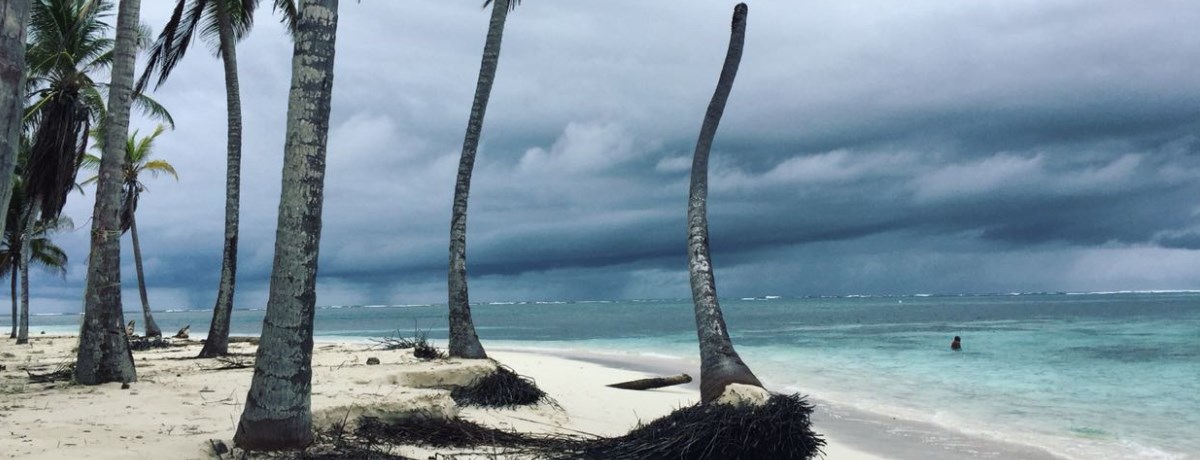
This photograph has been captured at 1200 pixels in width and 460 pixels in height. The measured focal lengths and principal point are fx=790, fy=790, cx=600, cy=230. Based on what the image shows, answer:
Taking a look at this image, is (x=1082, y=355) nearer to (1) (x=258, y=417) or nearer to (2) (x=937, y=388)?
(2) (x=937, y=388)

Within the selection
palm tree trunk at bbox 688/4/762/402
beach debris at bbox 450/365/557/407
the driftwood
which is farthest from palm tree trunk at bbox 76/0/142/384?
the driftwood

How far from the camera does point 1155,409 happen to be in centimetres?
1462

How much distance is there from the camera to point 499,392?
34.4 ft

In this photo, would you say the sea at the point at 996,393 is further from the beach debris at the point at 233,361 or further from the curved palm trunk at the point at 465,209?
the beach debris at the point at 233,361

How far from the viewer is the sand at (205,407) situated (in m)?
6.05

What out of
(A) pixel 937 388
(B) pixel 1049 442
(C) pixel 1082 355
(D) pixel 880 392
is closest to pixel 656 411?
(B) pixel 1049 442

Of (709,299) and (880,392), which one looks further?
(880,392)

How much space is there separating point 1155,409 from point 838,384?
19.2 feet

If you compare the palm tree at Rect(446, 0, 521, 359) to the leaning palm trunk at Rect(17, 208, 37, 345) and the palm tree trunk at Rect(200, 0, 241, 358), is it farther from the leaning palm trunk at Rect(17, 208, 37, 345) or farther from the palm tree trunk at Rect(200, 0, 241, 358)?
the leaning palm trunk at Rect(17, 208, 37, 345)

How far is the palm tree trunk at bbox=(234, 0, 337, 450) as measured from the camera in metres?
5.72

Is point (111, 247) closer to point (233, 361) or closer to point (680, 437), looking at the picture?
point (233, 361)

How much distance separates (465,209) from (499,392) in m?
4.76

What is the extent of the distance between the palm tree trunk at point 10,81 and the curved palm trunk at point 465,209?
11.3 metres

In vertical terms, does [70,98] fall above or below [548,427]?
above
